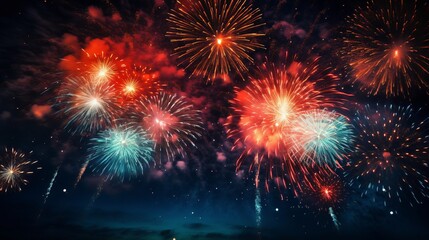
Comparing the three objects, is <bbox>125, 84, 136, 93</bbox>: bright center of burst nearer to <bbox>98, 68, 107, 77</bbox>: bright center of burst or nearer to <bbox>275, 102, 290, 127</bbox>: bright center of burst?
<bbox>98, 68, 107, 77</bbox>: bright center of burst

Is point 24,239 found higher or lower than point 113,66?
higher

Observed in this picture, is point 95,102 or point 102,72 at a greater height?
point 102,72

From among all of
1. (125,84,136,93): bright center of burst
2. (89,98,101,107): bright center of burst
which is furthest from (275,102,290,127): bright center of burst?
(89,98,101,107): bright center of burst

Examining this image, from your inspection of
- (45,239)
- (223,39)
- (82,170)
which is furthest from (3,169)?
(45,239)

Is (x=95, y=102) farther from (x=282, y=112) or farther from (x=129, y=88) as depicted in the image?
(x=282, y=112)

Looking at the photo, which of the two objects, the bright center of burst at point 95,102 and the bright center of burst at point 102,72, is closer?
the bright center of burst at point 102,72

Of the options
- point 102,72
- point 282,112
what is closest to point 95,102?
point 102,72

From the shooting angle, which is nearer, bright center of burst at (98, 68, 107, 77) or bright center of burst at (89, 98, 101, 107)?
bright center of burst at (98, 68, 107, 77)

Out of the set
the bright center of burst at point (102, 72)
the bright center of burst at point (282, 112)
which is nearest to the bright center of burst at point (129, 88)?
the bright center of burst at point (102, 72)

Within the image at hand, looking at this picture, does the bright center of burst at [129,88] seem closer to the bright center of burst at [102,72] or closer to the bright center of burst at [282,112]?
the bright center of burst at [102,72]

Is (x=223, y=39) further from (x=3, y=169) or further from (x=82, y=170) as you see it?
(x=3, y=169)

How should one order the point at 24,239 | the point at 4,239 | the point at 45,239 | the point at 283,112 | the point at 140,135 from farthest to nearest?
the point at 45,239, the point at 24,239, the point at 4,239, the point at 140,135, the point at 283,112
